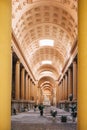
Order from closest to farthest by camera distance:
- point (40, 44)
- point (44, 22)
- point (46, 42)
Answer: point (44, 22) → point (46, 42) → point (40, 44)

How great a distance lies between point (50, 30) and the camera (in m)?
38.6
